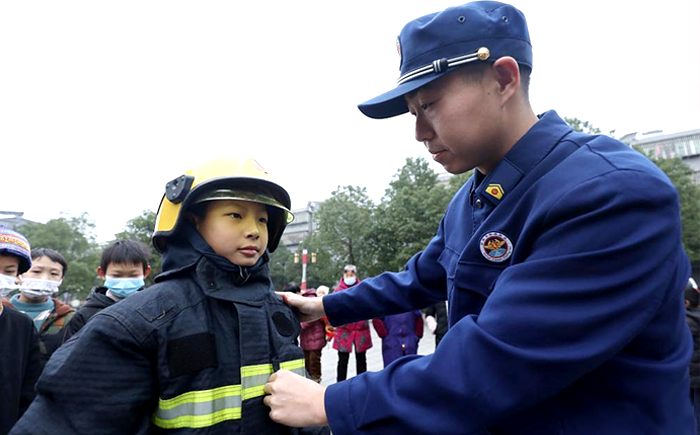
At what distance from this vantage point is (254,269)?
83.5 inches

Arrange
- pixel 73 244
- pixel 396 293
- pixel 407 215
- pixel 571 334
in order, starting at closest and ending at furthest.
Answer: pixel 571 334 < pixel 396 293 < pixel 407 215 < pixel 73 244

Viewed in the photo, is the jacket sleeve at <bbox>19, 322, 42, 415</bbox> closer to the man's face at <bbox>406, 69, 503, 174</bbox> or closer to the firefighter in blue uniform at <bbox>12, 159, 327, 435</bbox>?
the firefighter in blue uniform at <bbox>12, 159, 327, 435</bbox>

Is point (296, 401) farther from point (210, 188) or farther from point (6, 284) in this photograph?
point (6, 284)

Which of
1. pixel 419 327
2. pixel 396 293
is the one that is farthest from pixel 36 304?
pixel 419 327

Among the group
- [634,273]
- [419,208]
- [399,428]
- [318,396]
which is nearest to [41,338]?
[318,396]

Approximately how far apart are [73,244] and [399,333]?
4546 centimetres

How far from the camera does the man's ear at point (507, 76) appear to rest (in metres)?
1.58

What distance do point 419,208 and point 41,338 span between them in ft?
89.6

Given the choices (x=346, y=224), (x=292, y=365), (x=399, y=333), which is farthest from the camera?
(x=346, y=224)

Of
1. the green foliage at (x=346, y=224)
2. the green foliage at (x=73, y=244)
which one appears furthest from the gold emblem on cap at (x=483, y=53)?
the green foliage at (x=73, y=244)

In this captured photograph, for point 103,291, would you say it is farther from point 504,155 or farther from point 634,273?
point 634,273

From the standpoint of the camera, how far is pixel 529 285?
1.26 meters

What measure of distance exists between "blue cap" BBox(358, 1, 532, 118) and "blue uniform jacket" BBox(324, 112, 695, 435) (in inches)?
16.9

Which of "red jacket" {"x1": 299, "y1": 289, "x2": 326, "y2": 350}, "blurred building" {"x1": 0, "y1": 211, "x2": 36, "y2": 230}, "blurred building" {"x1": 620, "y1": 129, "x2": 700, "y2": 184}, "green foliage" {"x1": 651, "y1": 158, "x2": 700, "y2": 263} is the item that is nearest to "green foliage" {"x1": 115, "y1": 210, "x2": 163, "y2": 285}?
"blurred building" {"x1": 0, "y1": 211, "x2": 36, "y2": 230}
